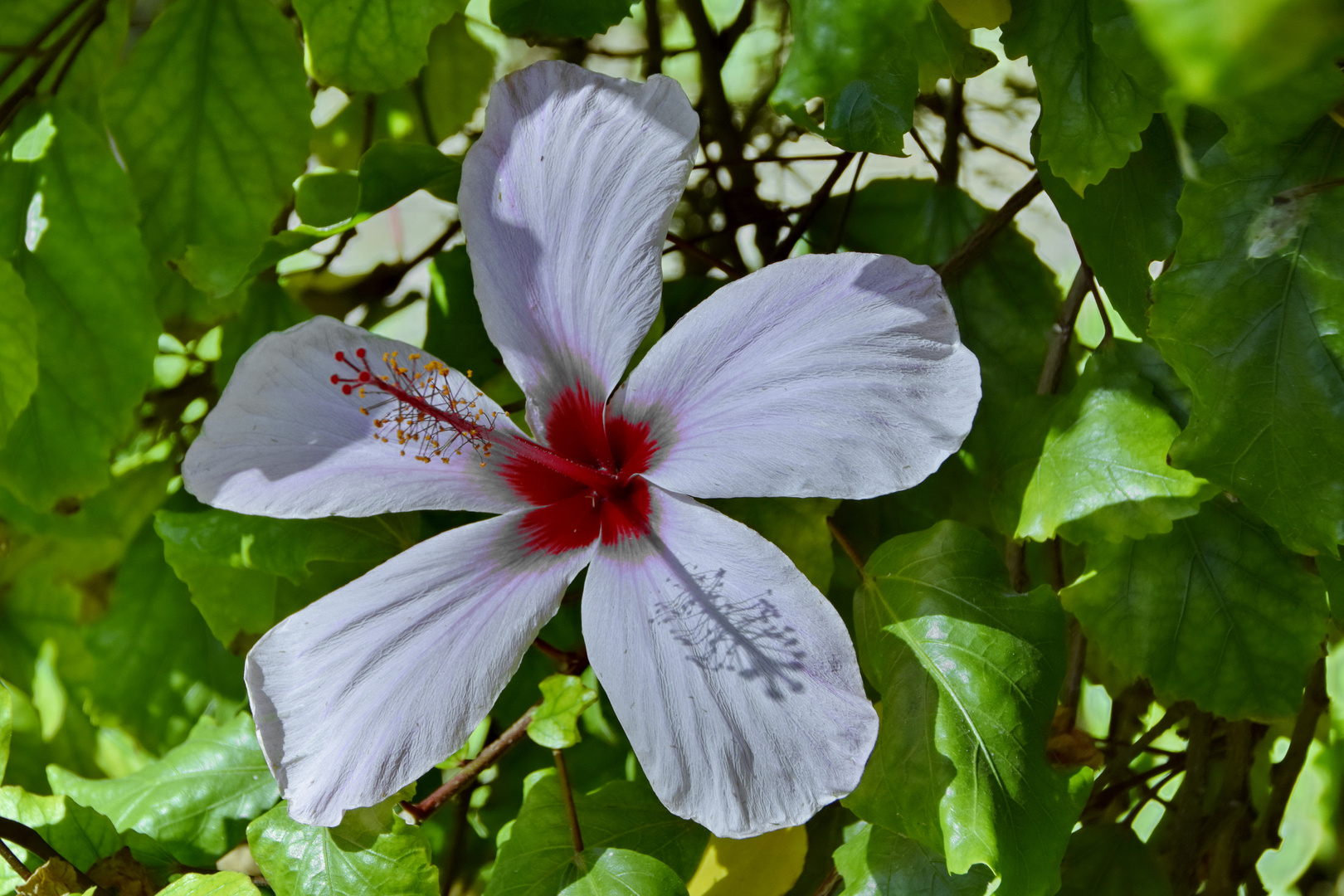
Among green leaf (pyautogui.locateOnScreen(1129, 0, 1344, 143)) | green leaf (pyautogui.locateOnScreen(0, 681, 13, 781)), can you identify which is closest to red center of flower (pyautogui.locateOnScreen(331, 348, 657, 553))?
green leaf (pyautogui.locateOnScreen(0, 681, 13, 781))

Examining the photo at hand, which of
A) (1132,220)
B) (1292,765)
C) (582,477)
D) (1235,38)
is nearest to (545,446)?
(582,477)

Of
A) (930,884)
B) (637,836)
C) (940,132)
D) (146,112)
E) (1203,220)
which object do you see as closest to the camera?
(1203,220)

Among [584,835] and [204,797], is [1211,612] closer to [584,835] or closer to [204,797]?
[584,835]

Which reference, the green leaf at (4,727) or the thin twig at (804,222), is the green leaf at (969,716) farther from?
the green leaf at (4,727)

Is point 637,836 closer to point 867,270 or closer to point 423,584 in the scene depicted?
point 423,584

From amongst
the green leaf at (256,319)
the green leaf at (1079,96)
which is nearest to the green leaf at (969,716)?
the green leaf at (1079,96)

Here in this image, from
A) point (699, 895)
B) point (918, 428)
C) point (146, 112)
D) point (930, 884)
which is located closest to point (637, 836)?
point (699, 895)
